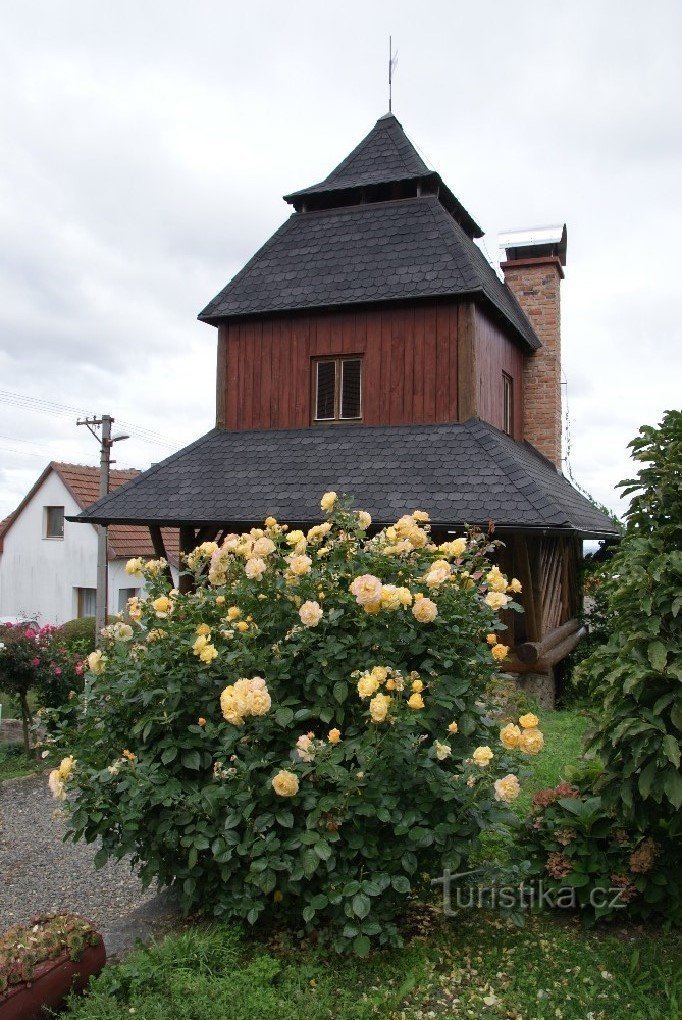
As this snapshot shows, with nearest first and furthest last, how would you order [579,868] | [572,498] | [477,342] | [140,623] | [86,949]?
[86,949], [579,868], [140,623], [477,342], [572,498]

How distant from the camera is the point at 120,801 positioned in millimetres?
3607

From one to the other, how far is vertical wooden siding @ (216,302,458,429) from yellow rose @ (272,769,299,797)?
7547mm

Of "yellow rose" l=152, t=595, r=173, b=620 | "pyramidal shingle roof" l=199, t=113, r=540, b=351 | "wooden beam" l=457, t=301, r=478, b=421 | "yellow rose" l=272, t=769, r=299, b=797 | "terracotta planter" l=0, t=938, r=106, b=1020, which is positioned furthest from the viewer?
"pyramidal shingle roof" l=199, t=113, r=540, b=351

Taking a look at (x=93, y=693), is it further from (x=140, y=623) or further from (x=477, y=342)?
(x=477, y=342)

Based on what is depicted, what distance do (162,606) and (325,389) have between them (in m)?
7.64

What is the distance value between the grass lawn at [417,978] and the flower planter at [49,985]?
3.9 inches

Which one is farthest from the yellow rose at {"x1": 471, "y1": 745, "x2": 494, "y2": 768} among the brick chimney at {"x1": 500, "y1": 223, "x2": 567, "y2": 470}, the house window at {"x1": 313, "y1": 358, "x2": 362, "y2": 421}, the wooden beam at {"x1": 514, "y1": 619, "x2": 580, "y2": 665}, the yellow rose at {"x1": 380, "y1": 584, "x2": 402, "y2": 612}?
the brick chimney at {"x1": 500, "y1": 223, "x2": 567, "y2": 470}

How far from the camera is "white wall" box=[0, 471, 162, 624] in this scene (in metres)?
26.5

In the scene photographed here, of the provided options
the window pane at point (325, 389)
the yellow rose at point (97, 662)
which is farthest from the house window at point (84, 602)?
the yellow rose at point (97, 662)

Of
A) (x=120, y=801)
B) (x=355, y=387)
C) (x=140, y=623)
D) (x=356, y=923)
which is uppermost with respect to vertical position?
(x=355, y=387)

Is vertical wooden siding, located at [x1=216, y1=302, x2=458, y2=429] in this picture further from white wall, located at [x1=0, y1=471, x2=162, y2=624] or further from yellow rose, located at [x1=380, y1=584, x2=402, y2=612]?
white wall, located at [x1=0, y1=471, x2=162, y2=624]

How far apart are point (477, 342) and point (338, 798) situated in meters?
8.04

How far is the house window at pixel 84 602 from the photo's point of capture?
88.1 feet

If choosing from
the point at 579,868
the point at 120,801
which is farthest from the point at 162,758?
the point at 579,868
